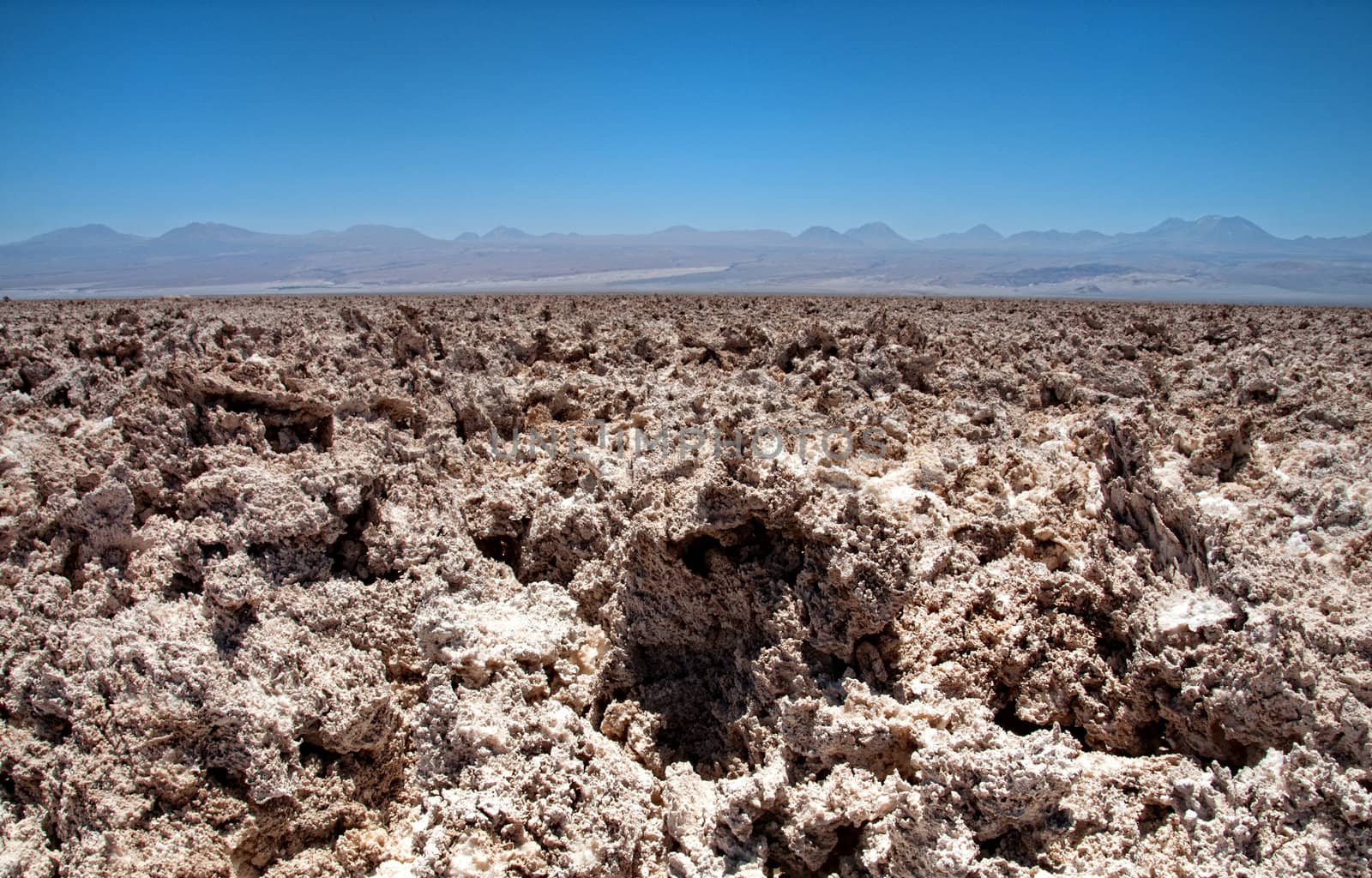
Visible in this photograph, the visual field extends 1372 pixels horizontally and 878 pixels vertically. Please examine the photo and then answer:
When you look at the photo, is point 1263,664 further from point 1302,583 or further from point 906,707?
point 906,707

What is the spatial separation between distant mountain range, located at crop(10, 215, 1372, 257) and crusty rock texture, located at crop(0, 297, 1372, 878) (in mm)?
137836

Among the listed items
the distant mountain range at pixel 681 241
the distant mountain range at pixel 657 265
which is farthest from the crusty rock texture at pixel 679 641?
the distant mountain range at pixel 681 241

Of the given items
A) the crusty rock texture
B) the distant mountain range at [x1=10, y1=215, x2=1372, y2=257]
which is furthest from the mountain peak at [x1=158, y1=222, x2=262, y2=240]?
the crusty rock texture

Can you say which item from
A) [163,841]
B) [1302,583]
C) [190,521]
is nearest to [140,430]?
[190,521]

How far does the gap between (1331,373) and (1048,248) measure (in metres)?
169

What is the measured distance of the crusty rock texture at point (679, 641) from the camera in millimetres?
2420

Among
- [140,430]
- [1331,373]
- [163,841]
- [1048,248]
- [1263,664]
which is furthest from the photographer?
[1048,248]

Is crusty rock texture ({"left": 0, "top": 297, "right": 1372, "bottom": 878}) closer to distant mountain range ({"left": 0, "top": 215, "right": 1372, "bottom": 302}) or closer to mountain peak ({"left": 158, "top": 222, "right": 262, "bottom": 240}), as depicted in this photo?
distant mountain range ({"left": 0, "top": 215, "right": 1372, "bottom": 302})

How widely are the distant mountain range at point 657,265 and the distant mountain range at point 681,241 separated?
25.4 inches

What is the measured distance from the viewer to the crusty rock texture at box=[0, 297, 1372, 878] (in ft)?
7.94

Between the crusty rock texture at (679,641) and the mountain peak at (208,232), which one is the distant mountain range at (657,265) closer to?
the mountain peak at (208,232)

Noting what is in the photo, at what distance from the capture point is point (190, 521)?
3500 mm

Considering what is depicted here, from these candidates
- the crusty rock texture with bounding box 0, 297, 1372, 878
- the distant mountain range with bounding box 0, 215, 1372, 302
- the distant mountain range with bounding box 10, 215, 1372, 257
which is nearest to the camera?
the crusty rock texture with bounding box 0, 297, 1372, 878

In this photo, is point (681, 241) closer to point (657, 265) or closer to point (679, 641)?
point (657, 265)
